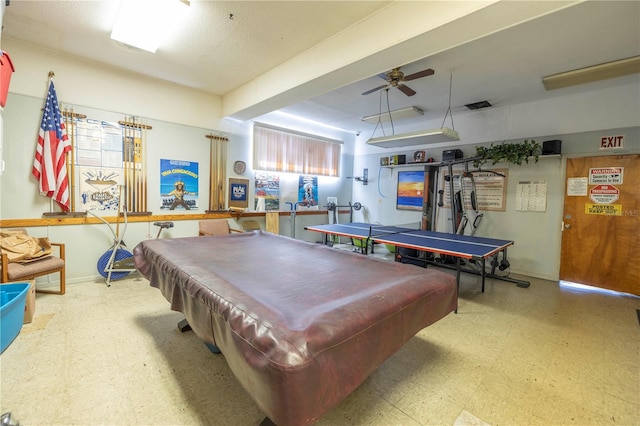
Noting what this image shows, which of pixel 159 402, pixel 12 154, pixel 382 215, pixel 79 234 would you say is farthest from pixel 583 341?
pixel 12 154

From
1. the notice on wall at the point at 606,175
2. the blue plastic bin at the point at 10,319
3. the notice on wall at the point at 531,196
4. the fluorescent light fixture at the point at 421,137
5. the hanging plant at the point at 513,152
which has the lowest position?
the blue plastic bin at the point at 10,319

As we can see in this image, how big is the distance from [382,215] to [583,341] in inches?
181

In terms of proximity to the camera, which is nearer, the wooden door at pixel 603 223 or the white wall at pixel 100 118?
the white wall at pixel 100 118

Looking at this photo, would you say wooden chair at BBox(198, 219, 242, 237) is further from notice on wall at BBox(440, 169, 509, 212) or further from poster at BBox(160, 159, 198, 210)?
notice on wall at BBox(440, 169, 509, 212)

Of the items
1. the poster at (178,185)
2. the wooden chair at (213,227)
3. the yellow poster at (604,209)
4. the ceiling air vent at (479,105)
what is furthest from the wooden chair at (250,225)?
the yellow poster at (604,209)

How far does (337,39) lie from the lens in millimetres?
2965

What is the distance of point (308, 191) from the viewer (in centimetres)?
672

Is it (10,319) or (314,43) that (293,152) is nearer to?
(314,43)

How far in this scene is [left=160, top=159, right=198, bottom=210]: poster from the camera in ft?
14.8

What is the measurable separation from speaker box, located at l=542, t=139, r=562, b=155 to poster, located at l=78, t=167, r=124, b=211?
663 centimetres

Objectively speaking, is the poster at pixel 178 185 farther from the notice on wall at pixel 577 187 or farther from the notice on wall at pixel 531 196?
the notice on wall at pixel 577 187

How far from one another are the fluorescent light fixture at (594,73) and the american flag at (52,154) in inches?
256

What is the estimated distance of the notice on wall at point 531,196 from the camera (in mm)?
4645

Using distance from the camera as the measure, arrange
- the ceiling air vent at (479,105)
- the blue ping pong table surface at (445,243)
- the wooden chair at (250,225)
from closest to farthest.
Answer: the blue ping pong table surface at (445,243) < the ceiling air vent at (479,105) < the wooden chair at (250,225)
